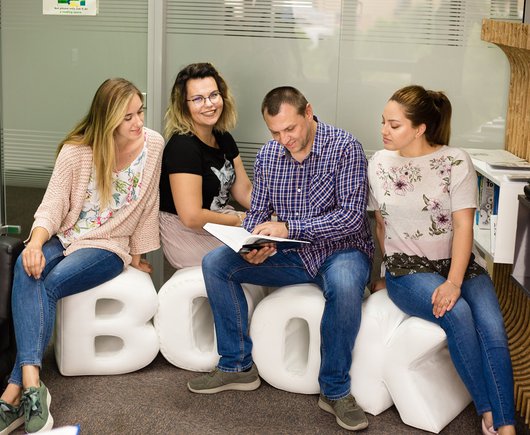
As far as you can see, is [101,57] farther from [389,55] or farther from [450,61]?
[450,61]

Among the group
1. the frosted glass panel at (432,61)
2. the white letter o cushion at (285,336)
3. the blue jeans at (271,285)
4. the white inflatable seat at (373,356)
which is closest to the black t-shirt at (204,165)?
the blue jeans at (271,285)

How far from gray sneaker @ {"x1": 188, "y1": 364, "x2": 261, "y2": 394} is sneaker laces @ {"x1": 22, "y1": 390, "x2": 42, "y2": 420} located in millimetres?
615

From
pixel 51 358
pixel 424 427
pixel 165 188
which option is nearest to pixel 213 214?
pixel 165 188

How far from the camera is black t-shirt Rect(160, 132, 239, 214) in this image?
3.46m

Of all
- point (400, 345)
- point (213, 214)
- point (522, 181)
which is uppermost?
point (522, 181)

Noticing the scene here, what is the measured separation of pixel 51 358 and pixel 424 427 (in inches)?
63.8

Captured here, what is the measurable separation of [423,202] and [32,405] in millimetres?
1569

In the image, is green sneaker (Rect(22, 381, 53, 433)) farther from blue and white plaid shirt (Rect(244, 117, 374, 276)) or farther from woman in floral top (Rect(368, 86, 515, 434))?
woman in floral top (Rect(368, 86, 515, 434))

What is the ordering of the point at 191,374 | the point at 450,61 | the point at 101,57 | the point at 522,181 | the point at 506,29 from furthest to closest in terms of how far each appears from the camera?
the point at 101,57 < the point at 450,61 < the point at 191,374 < the point at 506,29 < the point at 522,181

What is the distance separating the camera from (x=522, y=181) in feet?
9.86

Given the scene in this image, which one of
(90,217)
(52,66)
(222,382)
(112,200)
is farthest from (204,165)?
(52,66)

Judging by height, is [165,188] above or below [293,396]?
above

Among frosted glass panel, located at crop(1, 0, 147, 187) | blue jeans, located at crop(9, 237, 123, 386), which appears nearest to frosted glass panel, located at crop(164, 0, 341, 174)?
frosted glass panel, located at crop(1, 0, 147, 187)

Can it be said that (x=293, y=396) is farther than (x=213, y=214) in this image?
No
